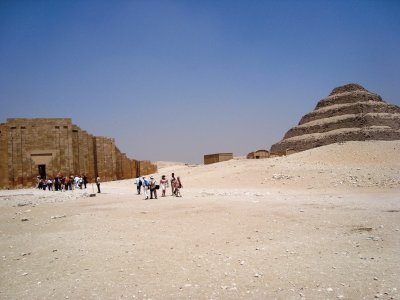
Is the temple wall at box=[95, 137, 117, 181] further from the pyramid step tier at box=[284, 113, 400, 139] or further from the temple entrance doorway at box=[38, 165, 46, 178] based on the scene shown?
the pyramid step tier at box=[284, 113, 400, 139]

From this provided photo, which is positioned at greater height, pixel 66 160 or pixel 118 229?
pixel 66 160

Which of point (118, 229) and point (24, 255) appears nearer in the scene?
point (24, 255)

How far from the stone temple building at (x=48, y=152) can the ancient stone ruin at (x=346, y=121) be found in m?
23.1

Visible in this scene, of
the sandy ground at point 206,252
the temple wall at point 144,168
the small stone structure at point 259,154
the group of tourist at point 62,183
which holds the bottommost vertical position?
the sandy ground at point 206,252

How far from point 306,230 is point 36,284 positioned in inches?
211

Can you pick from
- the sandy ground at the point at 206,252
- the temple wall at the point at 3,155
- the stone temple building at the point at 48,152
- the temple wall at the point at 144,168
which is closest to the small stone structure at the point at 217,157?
the temple wall at the point at 144,168

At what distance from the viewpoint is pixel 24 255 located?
6.24 meters

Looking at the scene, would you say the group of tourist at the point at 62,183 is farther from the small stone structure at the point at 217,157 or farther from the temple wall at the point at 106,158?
the small stone structure at the point at 217,157

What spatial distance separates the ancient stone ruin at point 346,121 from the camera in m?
45.6

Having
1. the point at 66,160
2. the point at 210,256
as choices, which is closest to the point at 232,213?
the point at 210,256

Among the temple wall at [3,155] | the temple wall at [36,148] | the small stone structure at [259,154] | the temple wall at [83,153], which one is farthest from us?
the small stone structure at [259,154]

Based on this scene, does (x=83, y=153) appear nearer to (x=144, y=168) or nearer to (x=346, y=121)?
(x=144, y=168)

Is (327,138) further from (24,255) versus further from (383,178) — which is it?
(24,255)

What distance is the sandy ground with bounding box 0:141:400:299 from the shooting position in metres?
4.41
